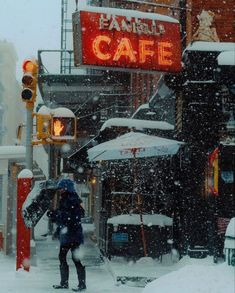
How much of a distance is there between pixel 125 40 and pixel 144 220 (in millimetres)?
3947

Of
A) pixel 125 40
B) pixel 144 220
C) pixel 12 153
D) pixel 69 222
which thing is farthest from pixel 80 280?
pixel 12 153

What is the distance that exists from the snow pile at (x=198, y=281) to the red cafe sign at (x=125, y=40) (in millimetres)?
6309

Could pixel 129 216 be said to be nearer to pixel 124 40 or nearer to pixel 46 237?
pixel 124 40

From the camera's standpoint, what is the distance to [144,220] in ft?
44.5

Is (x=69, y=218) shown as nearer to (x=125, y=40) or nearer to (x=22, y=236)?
(x=22, y=236)

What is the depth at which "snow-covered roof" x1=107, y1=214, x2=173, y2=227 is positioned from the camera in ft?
44.4

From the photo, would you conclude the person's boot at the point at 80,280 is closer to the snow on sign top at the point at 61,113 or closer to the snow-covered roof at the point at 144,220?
the snow on sign top at the point at 61,113

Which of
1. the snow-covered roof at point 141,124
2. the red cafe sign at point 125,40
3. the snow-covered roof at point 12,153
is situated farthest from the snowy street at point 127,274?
the red cafe sign at point 125,40

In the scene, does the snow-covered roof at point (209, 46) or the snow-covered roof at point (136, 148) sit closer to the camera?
the snow-covered roof at point (209, 46)

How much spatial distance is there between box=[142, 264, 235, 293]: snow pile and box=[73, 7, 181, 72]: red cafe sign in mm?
6309

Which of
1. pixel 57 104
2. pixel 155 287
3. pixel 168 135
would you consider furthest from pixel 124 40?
pixel 57 104

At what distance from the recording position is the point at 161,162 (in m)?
15.0

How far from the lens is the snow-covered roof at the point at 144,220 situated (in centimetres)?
1352

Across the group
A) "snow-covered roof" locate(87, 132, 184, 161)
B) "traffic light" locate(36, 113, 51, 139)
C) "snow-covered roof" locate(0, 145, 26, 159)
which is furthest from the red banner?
"snow-covered roof" locate(0, 145, 26, 159)
